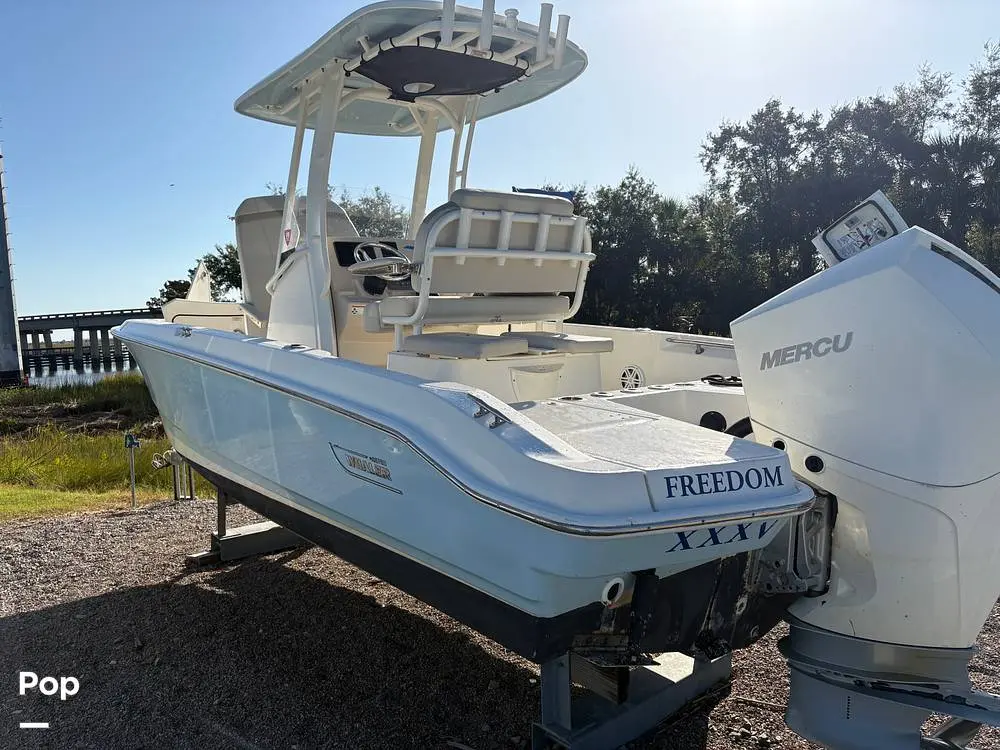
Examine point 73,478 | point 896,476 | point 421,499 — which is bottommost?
point 73,478

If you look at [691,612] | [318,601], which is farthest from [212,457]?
[691,612]

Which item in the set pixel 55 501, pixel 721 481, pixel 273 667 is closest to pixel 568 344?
pixel 721 481

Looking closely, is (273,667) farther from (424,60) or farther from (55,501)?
(55,501)

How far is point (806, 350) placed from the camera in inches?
93.2

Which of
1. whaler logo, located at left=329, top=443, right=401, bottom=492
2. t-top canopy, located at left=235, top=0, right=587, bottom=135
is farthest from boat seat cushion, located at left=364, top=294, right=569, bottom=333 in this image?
t-top canopy, located at left=235, top=0, right=587, bottom=135

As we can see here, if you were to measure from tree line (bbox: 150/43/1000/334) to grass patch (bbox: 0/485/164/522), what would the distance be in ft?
34.7

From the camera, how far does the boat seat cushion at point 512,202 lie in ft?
10.8

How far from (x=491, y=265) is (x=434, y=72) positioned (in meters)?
1.19

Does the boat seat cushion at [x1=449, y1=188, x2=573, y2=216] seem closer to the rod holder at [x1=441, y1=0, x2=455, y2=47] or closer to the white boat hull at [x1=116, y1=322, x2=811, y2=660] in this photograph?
the rod holder at [x1=441, y1=0, x2=455, y2=47]

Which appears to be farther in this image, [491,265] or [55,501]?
[55,501]

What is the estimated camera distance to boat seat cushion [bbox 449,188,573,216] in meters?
3.30

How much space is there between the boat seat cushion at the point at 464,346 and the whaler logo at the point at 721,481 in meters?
1.25

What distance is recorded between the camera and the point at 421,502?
2.30 metres

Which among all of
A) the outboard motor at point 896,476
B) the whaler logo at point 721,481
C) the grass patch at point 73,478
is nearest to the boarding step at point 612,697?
the outboard motor at point 896,476
